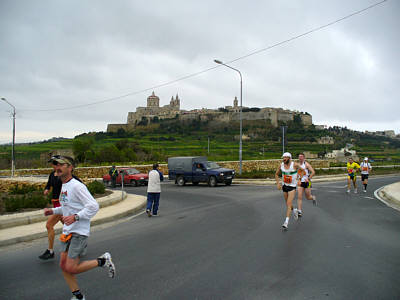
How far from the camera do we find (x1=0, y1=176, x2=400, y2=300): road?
14.3ft

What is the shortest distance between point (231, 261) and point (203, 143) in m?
87.6

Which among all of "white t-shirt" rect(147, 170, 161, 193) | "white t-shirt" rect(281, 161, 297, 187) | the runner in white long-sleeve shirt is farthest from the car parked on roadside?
the runner in white long-sleeve shirt

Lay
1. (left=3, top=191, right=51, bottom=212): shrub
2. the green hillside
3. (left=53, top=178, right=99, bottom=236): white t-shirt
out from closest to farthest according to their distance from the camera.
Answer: (left=53, top=178, right=99, bottom=236): white t-shirt
(left=3, top=191, right=51, bottom=212): shrub
the green hillside

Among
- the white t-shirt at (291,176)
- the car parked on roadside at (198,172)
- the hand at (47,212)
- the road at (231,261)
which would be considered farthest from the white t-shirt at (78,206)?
the car parked on roadside at (198,172)

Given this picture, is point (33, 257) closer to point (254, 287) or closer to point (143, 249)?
point (143, 249)

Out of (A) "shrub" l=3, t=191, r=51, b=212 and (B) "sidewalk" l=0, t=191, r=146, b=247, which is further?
(A) "shrub" l=3, t=191, r=51, b=212

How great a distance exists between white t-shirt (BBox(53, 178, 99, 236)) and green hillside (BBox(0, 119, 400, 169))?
3562 cm

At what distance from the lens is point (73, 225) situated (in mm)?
3980

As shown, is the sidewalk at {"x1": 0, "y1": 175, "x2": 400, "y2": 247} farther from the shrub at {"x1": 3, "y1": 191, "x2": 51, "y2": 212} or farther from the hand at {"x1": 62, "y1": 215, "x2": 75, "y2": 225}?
the hand at {"x1": 62, "y1": 215, "x2": 75, "y2": 225}

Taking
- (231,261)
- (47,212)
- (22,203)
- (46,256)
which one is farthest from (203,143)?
(47,212)

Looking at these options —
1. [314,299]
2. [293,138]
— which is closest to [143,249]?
[314,299]

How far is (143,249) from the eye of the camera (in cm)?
655

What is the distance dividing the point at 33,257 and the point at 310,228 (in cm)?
636

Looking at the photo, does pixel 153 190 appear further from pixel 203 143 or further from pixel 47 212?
pixel 203 143
